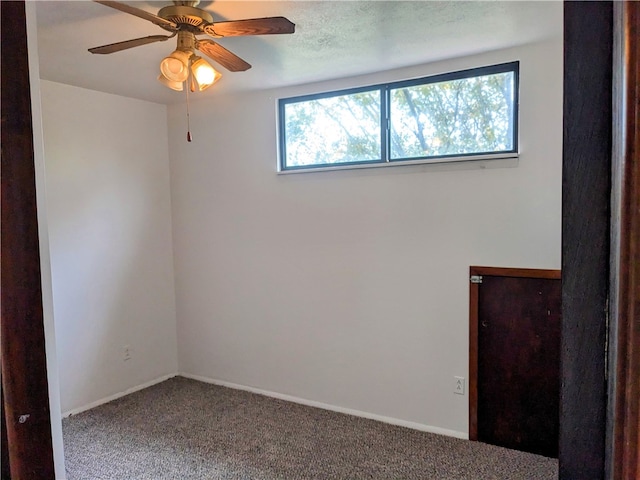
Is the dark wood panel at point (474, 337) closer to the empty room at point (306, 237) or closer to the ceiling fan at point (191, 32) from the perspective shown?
the empty room at point (306, 237)

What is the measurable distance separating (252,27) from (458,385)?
270 cm

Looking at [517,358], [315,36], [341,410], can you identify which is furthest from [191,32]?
[341,410]

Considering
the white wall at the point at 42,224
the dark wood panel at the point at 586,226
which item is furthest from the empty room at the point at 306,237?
the dark wood panel at the point at 586,226

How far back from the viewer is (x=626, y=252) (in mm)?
423

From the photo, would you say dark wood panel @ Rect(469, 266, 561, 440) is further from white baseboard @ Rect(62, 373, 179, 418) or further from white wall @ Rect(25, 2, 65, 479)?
white baseboard @ Rect(62, 373, 179, 418)

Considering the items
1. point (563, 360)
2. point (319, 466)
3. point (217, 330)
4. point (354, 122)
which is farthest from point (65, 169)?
point (563, 360)

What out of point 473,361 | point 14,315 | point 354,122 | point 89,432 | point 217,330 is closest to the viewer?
point 14,315

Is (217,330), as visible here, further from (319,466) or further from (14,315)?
(14,315)

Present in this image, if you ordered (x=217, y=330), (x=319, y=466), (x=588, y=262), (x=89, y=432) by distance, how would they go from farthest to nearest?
1. (x=217, y=330)
2. (x=89, y=432)
3. (x=319, y=466)
4. (x=588, y=262)

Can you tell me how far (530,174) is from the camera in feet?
9.48

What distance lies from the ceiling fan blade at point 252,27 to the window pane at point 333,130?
159cm

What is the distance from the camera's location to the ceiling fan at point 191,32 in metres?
1.96

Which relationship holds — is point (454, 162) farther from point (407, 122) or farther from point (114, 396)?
point (114, 396)

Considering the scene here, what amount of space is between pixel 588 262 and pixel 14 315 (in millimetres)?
746
